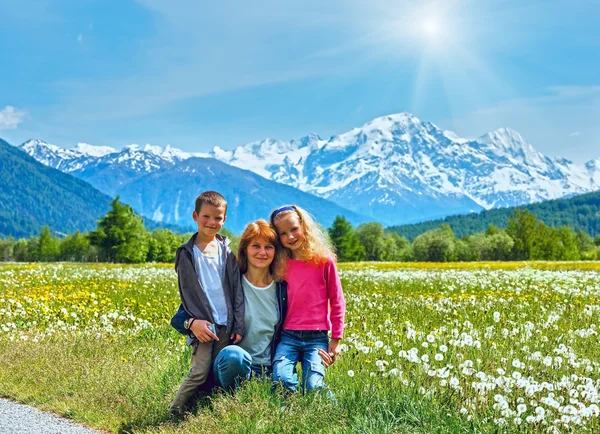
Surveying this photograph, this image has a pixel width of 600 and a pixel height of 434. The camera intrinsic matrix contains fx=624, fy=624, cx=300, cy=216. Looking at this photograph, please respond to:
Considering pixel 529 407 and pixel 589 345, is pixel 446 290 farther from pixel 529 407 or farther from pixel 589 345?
pixel 529 407

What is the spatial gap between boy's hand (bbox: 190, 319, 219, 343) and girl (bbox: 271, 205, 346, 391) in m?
0.67

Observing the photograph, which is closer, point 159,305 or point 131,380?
point 131,380

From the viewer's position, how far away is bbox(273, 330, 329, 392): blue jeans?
5848mm

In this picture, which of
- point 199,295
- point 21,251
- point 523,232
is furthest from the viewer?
point 21,251

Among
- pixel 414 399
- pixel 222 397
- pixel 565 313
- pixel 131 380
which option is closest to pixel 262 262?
pixel 222 397

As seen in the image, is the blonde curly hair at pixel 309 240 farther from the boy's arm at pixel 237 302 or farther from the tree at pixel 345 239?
the tree at pixel 345 239

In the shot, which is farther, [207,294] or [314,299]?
[314,299]

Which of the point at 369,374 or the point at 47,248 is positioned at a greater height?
the point at 47,248

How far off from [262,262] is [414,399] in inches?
75.3

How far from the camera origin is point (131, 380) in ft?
24.2

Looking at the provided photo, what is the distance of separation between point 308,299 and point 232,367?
3.22ft

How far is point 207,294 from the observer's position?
236 inches

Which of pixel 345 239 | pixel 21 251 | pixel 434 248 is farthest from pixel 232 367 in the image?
pixel 21 251

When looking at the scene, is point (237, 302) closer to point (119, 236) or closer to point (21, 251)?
point (119, 236)
